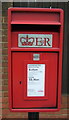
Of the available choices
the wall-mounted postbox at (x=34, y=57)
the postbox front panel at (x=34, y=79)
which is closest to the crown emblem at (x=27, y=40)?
the wall-mounted postbox at (x=34, y=57)

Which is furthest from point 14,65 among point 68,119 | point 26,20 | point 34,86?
point 68,119

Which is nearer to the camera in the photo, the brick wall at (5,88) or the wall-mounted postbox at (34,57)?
the wall-mounted postbox at (34,57)

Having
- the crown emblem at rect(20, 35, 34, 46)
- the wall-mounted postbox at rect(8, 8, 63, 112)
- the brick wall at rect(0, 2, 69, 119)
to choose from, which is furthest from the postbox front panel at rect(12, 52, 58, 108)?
the brick wall at rect(0, 2, 69, 119)

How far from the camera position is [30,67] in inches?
86.0

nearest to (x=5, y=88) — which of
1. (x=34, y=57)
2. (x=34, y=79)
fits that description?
(x=34, y=79)

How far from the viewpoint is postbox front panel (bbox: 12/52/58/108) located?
2178mm

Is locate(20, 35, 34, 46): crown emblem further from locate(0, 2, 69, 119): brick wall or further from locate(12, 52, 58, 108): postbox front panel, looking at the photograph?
locate(0, 2, 69, 119): brick wall

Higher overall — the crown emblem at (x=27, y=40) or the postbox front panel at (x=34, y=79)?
the crown emblem at (x=27, y=40)

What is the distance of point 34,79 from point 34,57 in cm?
29

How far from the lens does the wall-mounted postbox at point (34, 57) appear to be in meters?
2.13

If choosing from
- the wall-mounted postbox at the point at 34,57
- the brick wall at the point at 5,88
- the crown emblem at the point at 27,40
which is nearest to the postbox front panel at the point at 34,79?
the wall-mounted postbox at the point at 34,57

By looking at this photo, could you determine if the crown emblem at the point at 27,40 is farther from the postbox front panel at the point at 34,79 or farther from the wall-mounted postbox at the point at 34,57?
the postbox front panel at the point at 34,79

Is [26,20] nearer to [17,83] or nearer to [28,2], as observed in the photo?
[17,83]

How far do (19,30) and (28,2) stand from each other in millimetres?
1665
